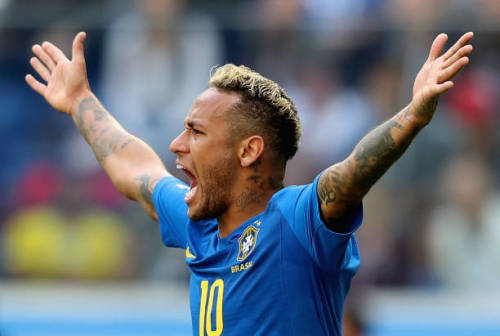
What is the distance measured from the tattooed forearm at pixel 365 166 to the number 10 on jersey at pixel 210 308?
69 cm

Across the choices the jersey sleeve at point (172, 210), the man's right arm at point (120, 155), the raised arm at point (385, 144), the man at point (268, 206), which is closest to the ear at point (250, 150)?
the man at point (268, 206)

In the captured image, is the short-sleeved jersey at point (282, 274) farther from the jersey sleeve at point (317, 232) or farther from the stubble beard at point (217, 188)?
the stubble beard at point (217, 188)

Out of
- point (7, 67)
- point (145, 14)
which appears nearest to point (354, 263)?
point (145, 14)

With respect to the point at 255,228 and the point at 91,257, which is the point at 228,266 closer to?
the point at 255,228

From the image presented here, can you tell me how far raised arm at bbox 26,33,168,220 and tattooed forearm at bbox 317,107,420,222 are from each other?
5.18 feet

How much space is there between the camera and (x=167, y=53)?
351 inches

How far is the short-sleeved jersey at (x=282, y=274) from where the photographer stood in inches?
149

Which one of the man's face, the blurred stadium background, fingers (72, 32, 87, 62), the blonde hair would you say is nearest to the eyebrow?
the man's face

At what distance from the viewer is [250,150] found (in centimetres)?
407

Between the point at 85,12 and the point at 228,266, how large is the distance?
5836mm

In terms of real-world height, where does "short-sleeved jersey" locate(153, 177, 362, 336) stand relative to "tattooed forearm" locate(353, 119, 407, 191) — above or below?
below

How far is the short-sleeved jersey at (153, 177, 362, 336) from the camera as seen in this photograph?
3773mm

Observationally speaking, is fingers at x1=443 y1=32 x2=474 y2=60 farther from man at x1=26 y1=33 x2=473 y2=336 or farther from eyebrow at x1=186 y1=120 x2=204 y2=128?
eyebrow at x1=186 y1=120 x2=204 y2=128

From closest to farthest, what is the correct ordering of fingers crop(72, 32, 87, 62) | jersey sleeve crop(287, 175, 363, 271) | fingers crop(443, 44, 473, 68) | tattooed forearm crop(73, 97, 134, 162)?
1. fingers crop(443, 44, 473, 68)
2. jersey sleeve crop(287, 175, 363, 271)
3. fingers crop(72, 32, 87, 62)
4. tattooed forearm crop(73, 97, 134, 162)
